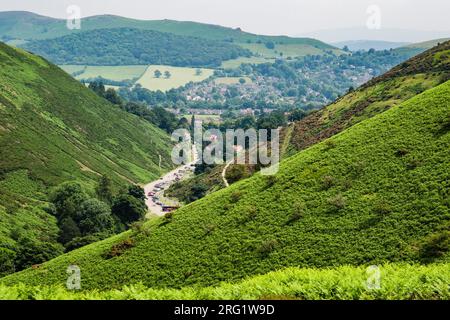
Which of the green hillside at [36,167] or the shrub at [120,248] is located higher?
the shrub at [120,248]

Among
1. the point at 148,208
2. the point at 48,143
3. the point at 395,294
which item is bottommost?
the point at 148,208

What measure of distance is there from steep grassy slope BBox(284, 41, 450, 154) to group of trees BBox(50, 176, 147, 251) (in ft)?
129

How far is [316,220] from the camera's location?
52594 mm

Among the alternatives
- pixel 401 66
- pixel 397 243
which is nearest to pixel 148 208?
pixel 401 66

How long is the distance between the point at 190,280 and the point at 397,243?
1760cm

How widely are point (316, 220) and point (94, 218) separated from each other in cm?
7409

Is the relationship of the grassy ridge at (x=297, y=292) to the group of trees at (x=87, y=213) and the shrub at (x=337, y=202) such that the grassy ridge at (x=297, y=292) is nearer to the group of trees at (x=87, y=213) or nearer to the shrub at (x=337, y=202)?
the shrub at (x=337, y=202)

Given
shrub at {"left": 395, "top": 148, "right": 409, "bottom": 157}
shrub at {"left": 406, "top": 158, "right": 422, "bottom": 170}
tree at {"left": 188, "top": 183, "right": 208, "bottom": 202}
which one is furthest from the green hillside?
shrub at {"left": 406, "top": 158, "right": 422, "bottom": 170}

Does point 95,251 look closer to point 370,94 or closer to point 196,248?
point 196,248

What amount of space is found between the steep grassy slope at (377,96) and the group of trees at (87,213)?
39426 mm

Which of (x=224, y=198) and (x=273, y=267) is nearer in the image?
(x=273, y=267)

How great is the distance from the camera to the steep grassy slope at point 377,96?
12388 centimetres

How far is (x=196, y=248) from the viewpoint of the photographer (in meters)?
55.1

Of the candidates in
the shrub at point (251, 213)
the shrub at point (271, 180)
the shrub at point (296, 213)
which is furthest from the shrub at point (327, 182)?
the shrub at point (251, 213)
